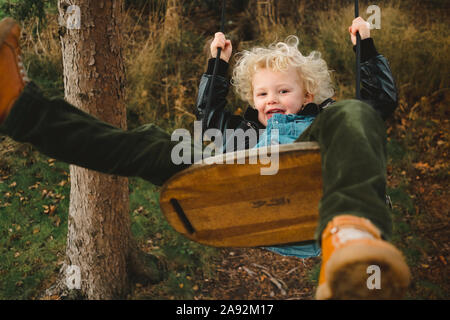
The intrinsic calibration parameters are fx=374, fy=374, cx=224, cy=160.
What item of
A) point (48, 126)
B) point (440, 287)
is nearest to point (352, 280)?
point (48, 126)

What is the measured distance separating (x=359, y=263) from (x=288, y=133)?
1.11 meters

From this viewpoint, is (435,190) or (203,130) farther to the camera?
(435,190)

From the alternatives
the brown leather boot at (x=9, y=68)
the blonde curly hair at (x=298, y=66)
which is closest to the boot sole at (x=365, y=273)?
the brown leather boot at (x=9, y=68)

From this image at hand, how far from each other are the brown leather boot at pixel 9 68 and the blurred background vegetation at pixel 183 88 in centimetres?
210

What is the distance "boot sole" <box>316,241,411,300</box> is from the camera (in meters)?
0.91

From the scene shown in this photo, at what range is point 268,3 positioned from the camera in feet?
17.1

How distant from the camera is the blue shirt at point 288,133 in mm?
1917

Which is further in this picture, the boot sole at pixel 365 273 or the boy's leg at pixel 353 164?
the boy's leg at pixel 353 164

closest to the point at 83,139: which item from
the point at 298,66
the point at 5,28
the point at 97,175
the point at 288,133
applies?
the point at 5,28

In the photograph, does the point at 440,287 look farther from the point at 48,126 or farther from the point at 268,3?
the point at 268,3

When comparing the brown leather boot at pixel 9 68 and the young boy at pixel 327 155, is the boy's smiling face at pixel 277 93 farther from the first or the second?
the brown leather boot at pixel 9 68

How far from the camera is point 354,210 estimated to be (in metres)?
1.03

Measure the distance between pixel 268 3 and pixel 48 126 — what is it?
4.54 meters

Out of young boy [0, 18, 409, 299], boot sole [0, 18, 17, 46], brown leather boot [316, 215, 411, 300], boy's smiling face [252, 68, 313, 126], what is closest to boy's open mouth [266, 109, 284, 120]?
boy's smiling face [252, 68, 313, 126]
